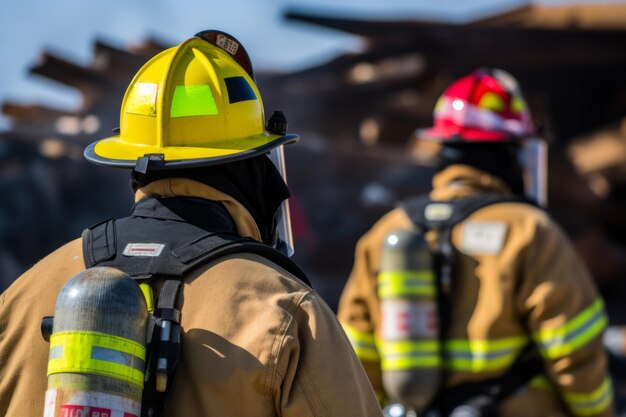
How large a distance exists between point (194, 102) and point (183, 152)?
0.36 feet

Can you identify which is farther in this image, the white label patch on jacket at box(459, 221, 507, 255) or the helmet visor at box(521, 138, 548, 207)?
the helmet visor at box(521, 138, 548, 207)

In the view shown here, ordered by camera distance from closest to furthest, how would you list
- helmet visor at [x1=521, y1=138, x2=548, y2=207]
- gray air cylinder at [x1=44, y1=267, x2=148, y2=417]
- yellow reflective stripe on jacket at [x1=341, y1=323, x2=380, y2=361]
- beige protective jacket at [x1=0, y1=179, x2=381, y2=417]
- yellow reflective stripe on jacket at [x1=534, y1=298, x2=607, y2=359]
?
gray air cylinder at [x1=44, y1=267, x2=148, y2=417] < beige protective jacket at [x1=0, y1=179, x2=381, y2=417] < yellow reflective stripe on jacket at [x1=534, y1=298, x2=607, y2=359] < yellow reflective stripe on jacket at [x1=341, y1=323, x2=380, y2=361] < helmet visor at [x1=521, y1=138, x2=548, y2=207]

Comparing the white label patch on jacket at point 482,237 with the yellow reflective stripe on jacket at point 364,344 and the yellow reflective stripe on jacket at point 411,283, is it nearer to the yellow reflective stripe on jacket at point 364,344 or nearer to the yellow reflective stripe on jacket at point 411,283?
the yellow reflective stripe on jacket at point 411,283

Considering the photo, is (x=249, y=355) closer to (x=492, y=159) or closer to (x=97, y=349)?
(x=97, y=349)

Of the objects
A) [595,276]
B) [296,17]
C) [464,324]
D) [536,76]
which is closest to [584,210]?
[595,276]

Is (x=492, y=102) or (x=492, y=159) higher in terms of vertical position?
(x=492, y=102)

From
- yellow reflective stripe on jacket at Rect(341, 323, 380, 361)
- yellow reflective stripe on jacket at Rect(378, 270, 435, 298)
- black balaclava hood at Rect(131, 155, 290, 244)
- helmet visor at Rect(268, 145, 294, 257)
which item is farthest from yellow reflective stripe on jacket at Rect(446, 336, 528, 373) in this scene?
black balaclava hood at Rect(131, 155, 290, 244)

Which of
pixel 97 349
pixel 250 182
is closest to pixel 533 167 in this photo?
pixel 250 182

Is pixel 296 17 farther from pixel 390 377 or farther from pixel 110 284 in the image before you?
pixel 110 284

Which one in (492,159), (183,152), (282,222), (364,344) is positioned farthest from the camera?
(492,159)

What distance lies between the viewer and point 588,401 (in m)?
3.77

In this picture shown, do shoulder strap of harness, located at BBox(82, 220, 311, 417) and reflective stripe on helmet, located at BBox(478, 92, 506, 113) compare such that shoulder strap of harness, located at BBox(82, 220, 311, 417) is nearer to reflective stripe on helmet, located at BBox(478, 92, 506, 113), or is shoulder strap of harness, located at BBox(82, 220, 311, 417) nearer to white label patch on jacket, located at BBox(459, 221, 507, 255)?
white label patch on jacket, located at BBox(459, 221, 507, 255)

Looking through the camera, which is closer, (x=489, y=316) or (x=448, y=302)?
(x=489, y=316)

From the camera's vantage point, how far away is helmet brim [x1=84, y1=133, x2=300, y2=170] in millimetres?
2121
